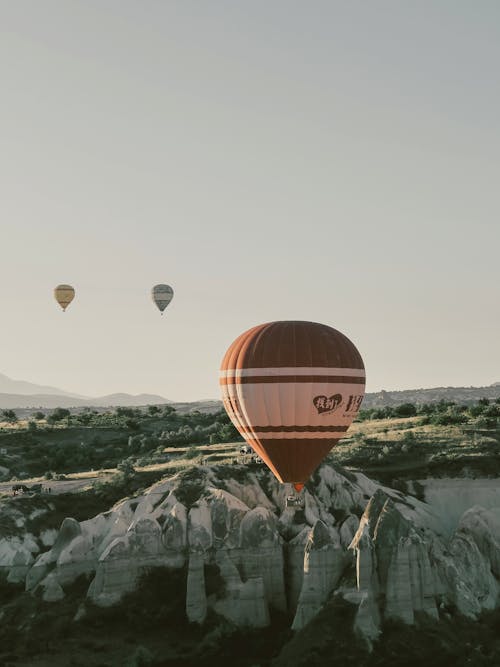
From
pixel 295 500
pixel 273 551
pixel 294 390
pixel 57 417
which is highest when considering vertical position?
pixel 57 417

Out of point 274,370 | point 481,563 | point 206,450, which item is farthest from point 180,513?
point 206,450

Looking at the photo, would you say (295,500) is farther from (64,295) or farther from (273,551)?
(64,295)

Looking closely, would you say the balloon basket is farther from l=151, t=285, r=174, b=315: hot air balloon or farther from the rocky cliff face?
l=151, t=285, r=174, b=315: hot air balloon

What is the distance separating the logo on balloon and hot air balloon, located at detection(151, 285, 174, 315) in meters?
58.6

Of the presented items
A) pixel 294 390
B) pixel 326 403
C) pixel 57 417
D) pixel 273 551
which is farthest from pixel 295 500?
pixel 57 417

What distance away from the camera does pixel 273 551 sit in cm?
6650

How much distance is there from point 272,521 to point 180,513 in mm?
5529

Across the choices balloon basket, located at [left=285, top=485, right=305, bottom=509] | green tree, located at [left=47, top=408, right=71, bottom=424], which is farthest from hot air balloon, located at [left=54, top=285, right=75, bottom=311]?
balloon basket, located at [left=285, top=485, right=305, bottom=509]

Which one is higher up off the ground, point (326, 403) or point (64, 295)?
point (64, 295)

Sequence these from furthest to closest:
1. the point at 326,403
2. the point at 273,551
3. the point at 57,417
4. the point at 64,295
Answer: the point at 57,417 < the point at 64,295 < the point at 326,403 < the point at 273,551

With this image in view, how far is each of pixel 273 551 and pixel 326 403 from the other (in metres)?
9.06

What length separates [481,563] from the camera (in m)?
67.3

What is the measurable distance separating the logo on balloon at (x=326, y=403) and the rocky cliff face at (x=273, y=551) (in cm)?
578

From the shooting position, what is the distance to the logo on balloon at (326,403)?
66375 millimetres
